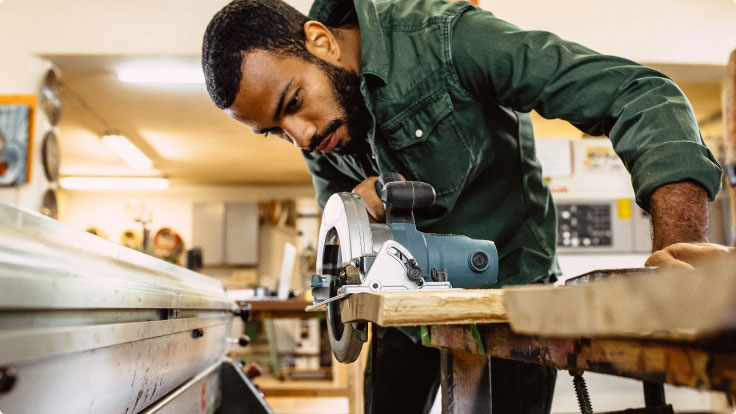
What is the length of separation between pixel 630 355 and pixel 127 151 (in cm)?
659

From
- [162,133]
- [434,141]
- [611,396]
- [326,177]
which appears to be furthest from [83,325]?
[162,133]

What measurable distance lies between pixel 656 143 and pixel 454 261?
1.06 ft

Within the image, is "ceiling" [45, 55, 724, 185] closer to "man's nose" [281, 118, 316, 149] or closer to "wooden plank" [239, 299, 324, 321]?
"wooden plank" [239, 299, 324, 321]

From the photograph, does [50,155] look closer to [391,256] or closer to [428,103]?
[428,103]

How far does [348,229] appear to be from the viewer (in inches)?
32.4

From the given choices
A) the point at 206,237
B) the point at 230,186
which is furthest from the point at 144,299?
the point at 230,186

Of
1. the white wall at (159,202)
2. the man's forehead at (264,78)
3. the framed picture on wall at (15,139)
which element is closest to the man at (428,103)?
the man's forehead at (264,78)

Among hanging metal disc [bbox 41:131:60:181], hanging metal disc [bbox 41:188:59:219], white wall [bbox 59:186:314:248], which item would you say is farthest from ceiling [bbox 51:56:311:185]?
hanging metal disc [bbox 41:188:59:219]

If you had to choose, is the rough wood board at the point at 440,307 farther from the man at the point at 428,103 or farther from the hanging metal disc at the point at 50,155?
the hanging metal disc at the point at 50,155

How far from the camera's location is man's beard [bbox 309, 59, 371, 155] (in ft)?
3.84

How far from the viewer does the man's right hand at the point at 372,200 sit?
40.2 inches

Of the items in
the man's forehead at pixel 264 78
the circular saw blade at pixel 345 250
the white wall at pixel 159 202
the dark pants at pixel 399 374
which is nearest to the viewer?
the circular saw blade at pixel 345 250

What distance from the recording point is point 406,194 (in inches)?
35.2

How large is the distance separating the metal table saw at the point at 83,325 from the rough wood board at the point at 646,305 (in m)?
0.43
